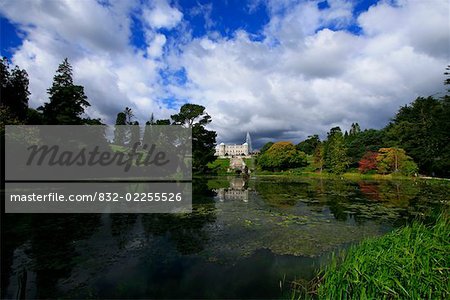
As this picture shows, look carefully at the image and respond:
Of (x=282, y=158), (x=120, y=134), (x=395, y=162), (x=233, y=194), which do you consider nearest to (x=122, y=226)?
(x=233, y=194)

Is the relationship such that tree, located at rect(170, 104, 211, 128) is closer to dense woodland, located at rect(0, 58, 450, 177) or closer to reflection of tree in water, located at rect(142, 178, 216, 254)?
dense woodland, located at rect(0, 58, 450, 177)

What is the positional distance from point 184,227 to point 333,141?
5664 centimetres

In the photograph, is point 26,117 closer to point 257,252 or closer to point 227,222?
point 227,222

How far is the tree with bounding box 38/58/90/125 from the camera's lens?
38719 mm

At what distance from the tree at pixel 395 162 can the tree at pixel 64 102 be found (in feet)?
180

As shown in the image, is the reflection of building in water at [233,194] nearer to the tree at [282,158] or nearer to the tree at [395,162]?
the tree at [395,162]

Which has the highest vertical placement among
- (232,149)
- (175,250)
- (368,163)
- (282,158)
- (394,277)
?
(232,149)

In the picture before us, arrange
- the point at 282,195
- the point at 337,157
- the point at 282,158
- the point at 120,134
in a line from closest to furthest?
the point at 282,195 → the point at 337,157 → the point at 120,134 → the point at 282,158

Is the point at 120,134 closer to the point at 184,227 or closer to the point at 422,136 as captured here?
the point at 184,227

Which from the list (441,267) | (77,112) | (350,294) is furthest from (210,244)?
(77,112)

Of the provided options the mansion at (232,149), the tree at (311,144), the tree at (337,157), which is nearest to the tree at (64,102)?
the tree at (337,157)

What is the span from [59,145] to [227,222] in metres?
29.6

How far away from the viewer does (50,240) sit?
9992 millimetres

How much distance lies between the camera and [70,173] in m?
31.5
